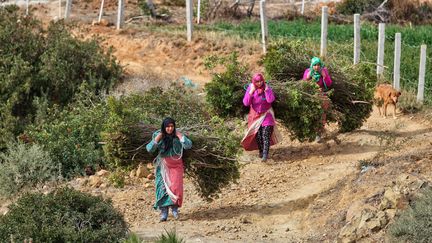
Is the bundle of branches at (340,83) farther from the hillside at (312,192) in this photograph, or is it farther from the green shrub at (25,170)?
the green shrub at (25,170)

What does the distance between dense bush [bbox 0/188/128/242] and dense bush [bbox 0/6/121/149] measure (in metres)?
8.96

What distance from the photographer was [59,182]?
15523 mm

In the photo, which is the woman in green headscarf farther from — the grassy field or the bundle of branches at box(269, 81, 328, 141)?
the grassy field

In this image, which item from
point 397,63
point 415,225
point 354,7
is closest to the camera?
point 415,225

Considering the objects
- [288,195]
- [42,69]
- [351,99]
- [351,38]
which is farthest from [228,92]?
[351,38]

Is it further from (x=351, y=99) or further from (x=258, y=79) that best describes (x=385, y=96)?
(x=258, y=79)

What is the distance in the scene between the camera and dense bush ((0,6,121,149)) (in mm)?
19719

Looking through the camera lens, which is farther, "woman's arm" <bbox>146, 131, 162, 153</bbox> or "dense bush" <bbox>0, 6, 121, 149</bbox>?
"dense bush" <bbox>0, 6, 121, 149</bbox>

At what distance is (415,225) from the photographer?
9.28 m

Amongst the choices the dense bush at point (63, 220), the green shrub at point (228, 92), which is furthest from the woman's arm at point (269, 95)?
the dense bush at point (63, 220)

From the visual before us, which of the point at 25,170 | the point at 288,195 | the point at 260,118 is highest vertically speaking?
the point at 260,118

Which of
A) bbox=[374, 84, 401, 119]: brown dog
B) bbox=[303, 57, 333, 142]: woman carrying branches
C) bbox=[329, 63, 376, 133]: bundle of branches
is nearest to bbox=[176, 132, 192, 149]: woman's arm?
bbox=[303, 57, 333, 142]: woman carrying branches

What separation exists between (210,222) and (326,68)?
Answer: 4.06m

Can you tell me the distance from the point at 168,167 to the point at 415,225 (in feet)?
10.9
